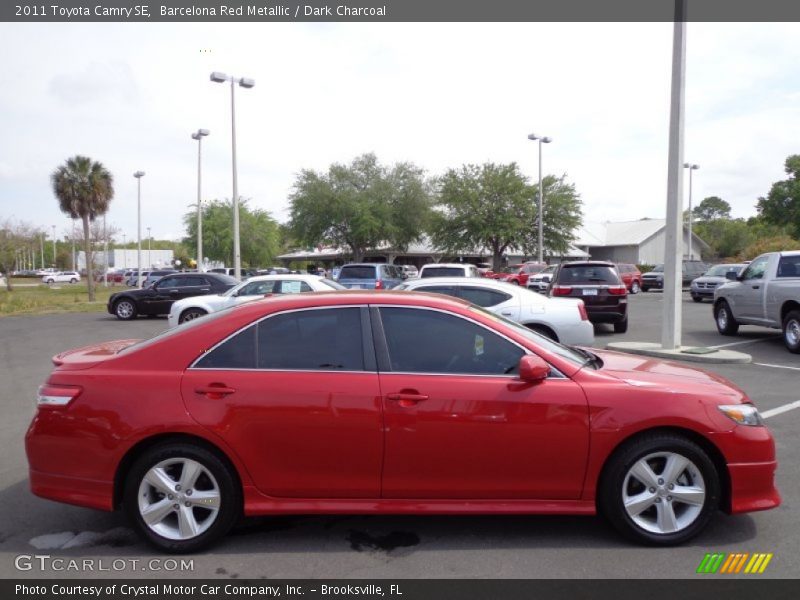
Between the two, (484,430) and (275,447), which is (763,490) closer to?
(484,430)

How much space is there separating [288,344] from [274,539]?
4.20 feet

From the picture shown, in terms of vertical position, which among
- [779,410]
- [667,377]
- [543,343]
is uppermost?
[543,343]

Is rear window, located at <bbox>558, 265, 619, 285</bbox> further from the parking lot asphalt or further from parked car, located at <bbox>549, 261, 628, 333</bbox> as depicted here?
the parking lot asphalt

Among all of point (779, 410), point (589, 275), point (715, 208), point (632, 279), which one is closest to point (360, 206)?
point (632, 279)

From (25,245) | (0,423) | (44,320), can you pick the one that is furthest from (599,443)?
(25,245)

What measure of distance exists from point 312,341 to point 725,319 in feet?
44.6

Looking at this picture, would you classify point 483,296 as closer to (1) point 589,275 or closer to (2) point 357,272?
(1) point 589,275

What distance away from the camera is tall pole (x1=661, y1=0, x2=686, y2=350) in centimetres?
1206

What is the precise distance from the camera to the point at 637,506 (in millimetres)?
4305

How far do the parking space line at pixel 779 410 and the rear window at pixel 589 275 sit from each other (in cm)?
757

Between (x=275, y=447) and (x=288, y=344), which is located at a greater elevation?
(x=288, y=344)

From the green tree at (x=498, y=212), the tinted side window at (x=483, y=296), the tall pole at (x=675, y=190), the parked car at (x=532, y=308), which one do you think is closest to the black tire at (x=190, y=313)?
the parked car at (x=532, y=308)

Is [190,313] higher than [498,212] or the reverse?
the reverse

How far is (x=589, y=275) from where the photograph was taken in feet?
52.1
